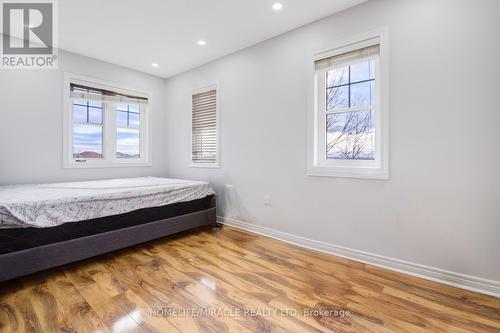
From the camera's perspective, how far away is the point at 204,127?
416cm

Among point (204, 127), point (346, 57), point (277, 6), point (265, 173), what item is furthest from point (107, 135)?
point (346, 57)

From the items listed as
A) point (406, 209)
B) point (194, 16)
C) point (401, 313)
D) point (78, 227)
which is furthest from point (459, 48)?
point (78, 227)

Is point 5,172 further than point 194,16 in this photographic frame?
Yes

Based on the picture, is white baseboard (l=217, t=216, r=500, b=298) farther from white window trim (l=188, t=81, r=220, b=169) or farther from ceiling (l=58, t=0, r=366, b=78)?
ceiling (l=58, t=0, r=366, b=78)

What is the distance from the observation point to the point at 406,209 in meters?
2.25

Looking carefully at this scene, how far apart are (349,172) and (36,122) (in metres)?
4.08

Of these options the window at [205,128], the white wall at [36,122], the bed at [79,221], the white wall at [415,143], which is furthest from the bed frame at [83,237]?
the white wall at [36,122]

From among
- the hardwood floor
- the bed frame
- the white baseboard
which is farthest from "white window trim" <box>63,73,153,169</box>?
the white baseboard

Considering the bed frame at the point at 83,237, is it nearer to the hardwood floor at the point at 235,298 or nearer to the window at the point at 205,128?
the hardwood floor at the point at 235,298

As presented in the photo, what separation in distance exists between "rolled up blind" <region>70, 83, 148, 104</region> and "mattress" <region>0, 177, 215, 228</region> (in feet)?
5.67

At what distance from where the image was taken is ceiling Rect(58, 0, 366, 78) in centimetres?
250

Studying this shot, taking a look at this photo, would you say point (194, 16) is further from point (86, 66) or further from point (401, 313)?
point (401, 313)

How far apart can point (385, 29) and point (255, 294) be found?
2.69 m

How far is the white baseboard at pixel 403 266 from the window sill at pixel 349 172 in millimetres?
776
